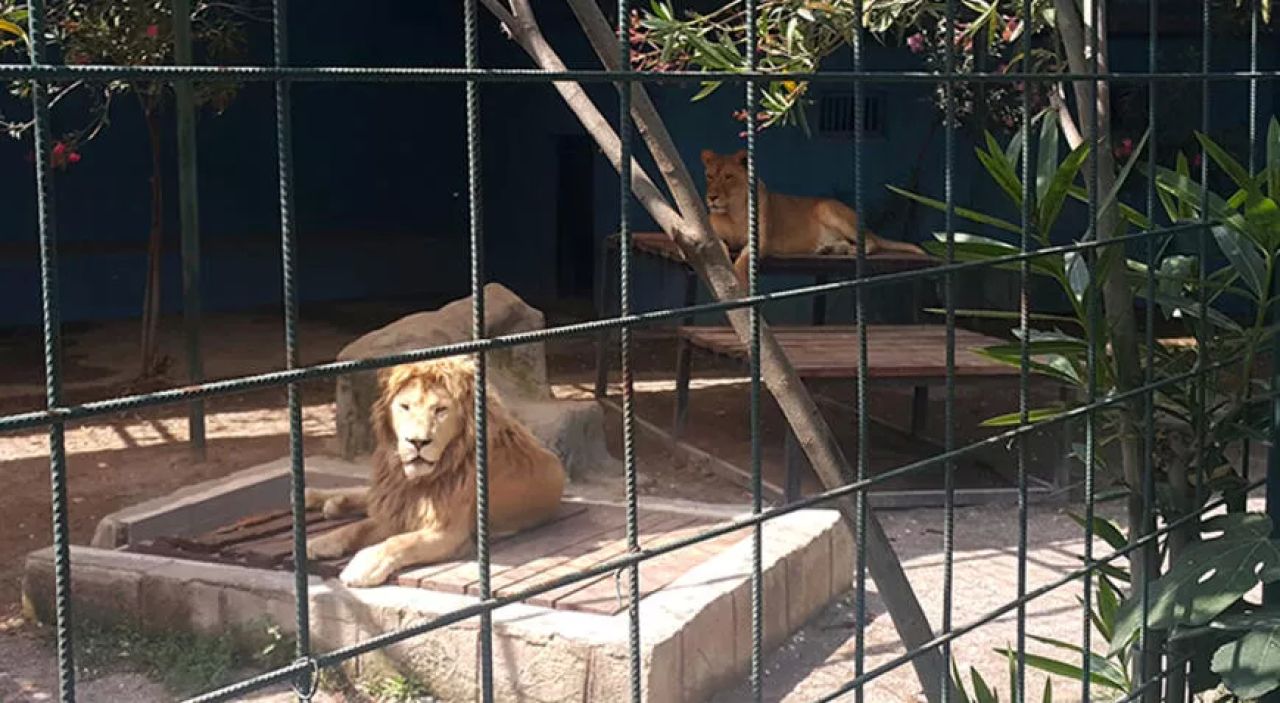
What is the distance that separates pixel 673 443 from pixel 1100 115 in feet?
15.1

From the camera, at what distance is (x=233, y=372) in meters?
9.27

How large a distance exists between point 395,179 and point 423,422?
894 cm

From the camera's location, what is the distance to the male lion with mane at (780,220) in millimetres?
8258

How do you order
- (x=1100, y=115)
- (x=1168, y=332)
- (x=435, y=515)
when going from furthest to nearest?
(x=1168, y=332)
(x=435, y=515)
(x=1100, y=115)

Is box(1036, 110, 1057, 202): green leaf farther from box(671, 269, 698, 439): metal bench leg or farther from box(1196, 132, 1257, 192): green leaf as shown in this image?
box(671, 269, 698, 439): metal bench leg

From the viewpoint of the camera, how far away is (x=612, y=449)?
284 inches

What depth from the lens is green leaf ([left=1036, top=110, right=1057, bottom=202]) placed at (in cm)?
280

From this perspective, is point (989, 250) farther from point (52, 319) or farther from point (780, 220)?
point (780, 220)

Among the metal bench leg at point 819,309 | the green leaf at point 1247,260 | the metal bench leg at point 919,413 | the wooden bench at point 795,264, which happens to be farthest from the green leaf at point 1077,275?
the metal bench leg at point 819,309

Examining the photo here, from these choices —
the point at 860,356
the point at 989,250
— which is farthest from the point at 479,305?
the point at 989,250

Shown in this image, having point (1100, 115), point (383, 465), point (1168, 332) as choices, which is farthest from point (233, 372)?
point (1100, 115)

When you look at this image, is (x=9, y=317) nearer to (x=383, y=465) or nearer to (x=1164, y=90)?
(x=383, y=465)

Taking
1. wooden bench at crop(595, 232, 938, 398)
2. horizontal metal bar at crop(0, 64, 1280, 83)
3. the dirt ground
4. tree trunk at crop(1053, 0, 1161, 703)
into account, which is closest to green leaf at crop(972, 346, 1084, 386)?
tree trunk at crop(1053, 0, 1161, 703)

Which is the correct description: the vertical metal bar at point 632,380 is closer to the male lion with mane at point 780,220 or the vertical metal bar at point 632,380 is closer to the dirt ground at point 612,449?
the dirt ground at point 612,449
